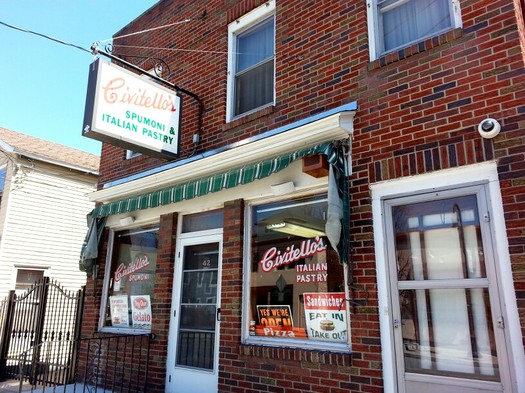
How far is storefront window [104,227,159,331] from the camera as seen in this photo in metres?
6.79

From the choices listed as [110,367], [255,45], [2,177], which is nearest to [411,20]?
[255,45]

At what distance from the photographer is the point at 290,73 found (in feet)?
18.6

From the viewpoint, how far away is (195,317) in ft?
19.6

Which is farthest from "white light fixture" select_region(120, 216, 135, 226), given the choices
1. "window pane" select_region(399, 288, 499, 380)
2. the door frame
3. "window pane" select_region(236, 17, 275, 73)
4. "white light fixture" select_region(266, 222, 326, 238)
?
"window pane" select_region(399, 288, 499, 380)

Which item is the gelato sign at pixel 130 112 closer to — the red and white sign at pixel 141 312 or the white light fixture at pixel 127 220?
the white light fixture at pixel 127 220

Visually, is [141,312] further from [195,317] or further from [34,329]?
[34,329]

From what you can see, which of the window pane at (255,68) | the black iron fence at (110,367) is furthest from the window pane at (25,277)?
the window pane at (255,68)

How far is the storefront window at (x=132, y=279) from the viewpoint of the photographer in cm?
679

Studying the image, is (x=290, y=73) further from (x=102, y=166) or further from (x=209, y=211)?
(x=102, y=166)

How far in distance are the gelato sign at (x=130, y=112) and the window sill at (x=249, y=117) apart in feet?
2.55

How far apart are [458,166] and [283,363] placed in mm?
2749

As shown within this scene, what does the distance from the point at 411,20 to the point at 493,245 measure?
2709mm

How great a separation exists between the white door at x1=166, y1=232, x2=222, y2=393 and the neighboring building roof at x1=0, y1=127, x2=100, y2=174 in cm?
853

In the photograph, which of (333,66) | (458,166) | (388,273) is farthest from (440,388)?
(333,66)
